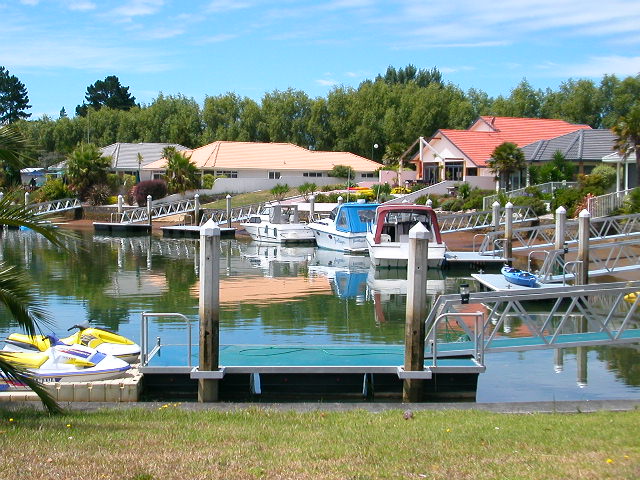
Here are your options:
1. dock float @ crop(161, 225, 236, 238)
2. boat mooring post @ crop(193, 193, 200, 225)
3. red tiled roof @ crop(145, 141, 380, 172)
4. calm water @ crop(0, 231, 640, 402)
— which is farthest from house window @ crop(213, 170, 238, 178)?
calm water @ crop(0, 231, 640, 402)

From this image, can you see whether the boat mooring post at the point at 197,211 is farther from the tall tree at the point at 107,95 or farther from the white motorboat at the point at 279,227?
the tall tree at the point at 107,95

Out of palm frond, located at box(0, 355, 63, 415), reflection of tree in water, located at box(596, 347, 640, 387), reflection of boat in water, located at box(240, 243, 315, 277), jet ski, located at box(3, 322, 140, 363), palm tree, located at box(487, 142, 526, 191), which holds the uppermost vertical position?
palm tree, located at box(487, 142, 526, 191)

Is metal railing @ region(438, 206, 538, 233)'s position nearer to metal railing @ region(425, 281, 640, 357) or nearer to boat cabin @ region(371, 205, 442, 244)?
boat cabin @ region(371, 205, 442, 244)

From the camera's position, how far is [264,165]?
72875mm

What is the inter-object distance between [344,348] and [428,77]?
101m

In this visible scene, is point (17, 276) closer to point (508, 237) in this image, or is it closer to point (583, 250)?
point (583, 250)

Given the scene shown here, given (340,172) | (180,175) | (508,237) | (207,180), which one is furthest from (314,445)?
(340,172)

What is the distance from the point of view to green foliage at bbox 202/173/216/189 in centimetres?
6750

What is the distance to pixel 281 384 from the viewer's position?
14.9m

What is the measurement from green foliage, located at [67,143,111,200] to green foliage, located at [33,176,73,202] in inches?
27.7

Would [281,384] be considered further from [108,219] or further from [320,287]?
[108,219]

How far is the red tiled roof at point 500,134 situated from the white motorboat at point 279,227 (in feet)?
56.4

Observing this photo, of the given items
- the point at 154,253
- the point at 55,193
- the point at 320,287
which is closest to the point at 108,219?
the point at 55,193

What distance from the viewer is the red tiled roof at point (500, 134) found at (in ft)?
206
